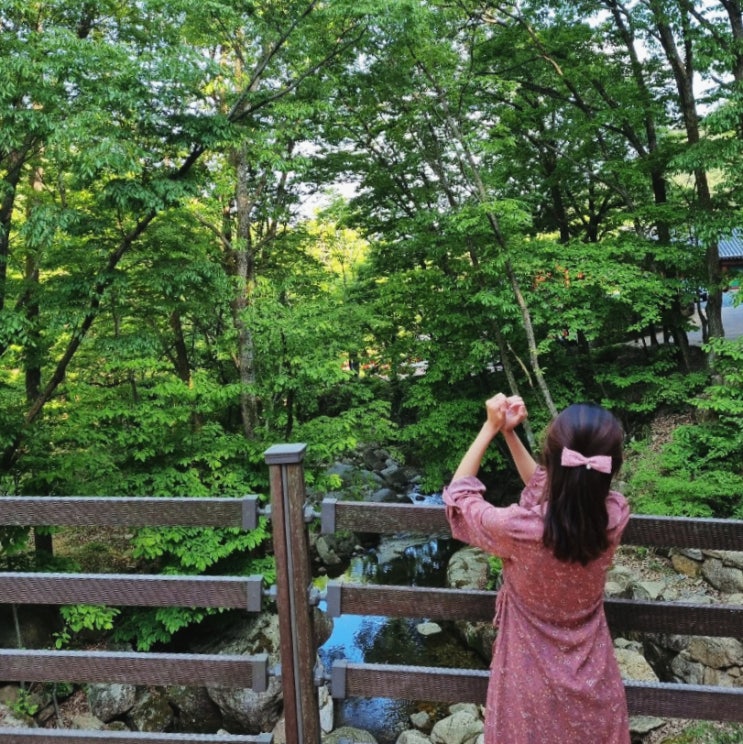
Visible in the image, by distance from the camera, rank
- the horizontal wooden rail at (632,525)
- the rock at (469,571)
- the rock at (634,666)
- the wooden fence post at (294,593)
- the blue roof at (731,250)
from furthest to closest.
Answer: the blue roof at (731,250) < the rock at (469,571) < the rock at (634,666) < the wooden fence post at (294,593) < the horizontal wooden rail at (632,525)

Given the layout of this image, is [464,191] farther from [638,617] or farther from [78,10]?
[638,617]

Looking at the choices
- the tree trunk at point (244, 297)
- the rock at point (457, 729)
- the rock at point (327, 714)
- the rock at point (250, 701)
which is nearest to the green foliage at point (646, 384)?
the rock at point (457, 729)

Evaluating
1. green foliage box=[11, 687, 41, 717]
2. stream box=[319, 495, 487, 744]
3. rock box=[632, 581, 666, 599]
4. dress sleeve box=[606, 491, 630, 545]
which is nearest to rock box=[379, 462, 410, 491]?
stream box=[319, 495, 487, 744]

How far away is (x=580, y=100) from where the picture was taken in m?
10.5

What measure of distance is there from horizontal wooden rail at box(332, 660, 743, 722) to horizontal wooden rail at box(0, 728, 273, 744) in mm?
388

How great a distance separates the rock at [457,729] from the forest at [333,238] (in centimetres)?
313

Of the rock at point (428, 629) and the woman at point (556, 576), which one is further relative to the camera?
the rock at point (428, 629)

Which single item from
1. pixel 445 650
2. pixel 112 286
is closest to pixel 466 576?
pixel 445 650

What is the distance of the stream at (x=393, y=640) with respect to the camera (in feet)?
22.4

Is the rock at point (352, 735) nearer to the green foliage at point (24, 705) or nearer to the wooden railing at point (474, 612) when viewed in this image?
the green foliage at point (24, 705)

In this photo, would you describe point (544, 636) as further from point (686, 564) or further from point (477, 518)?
point (686, 564)

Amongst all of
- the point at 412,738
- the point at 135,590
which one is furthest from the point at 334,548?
the point at 135,590

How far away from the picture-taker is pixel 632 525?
1840mm

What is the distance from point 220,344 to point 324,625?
4.73m
